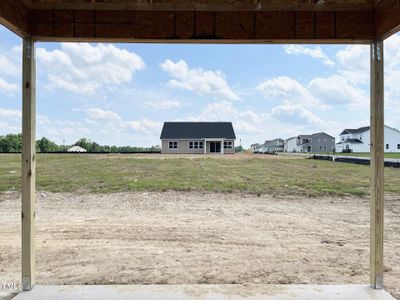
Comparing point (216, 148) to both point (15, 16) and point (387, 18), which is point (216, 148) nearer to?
point (387, 18)

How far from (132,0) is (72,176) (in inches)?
391

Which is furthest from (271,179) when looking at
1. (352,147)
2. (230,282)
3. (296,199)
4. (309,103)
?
(352,147)

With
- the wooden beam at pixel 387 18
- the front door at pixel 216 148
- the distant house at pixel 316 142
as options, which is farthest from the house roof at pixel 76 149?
the distant house at pixel 316 142

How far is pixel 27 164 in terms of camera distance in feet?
8.97

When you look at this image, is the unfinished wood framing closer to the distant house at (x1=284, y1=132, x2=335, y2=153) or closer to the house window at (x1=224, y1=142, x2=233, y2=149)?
the house window at (x1=224, y1=142, x2=233, y2=149)

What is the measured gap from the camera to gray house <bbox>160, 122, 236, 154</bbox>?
3006cm

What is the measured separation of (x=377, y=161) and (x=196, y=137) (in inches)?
1085

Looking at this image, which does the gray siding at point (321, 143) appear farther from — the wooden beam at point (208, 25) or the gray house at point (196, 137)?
the wooden beam at point (208, 25)

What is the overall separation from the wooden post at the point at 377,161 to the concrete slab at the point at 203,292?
0.29 m

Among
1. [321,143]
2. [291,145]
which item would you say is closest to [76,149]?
[321,143]

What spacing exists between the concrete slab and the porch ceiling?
2.32 metres

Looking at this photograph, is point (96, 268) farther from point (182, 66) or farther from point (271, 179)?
point (182, 66)

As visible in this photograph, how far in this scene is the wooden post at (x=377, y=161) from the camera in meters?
2.76

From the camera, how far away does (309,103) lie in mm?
23109
